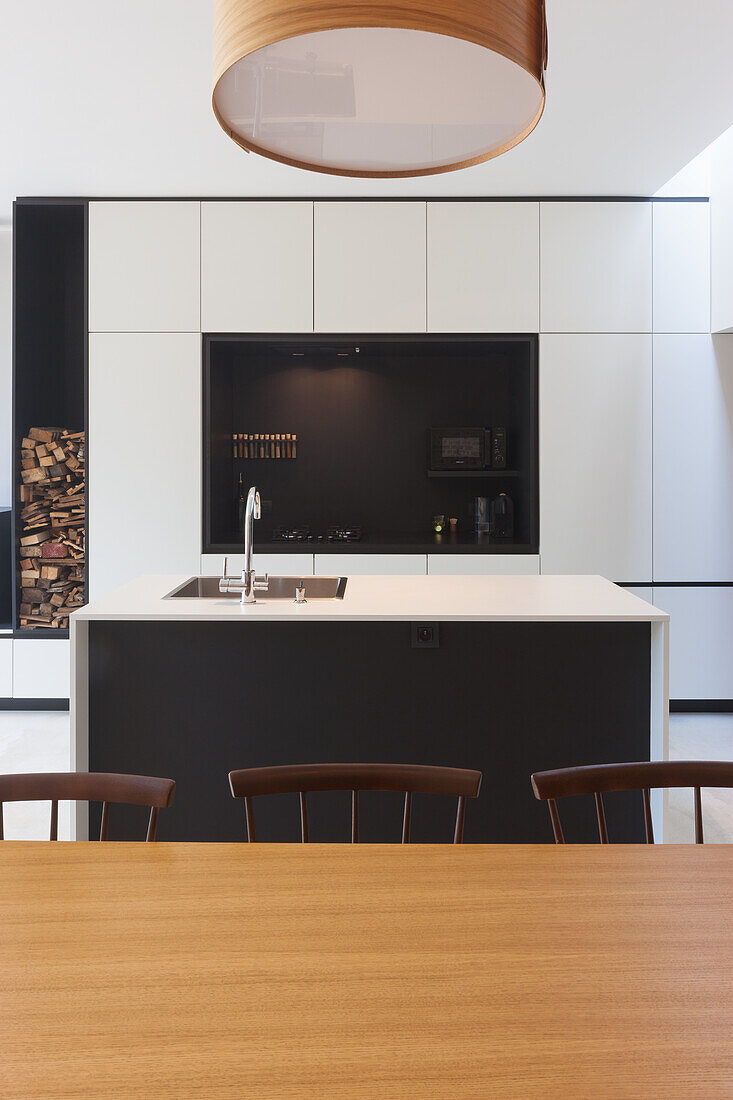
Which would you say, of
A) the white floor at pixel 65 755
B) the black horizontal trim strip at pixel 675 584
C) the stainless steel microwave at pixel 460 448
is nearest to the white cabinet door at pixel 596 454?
the black horizontal trim strip at pixel 675 584

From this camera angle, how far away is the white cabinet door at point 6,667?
452 centimetres

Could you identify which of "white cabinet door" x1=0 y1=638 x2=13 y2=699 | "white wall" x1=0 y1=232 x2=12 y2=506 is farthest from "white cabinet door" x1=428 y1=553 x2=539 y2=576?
"white wall" x1=0 y1=232 x2=12 y2=506

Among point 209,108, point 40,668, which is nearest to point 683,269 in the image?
point 209,108

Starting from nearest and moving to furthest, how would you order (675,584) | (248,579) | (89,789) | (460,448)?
(89,789)
(248,579)
(675,584)
(460,448)

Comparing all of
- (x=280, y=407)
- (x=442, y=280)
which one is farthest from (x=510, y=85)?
(x=280, y=407)

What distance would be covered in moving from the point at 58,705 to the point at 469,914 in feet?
12.9

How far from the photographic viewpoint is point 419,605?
2623 millimetres

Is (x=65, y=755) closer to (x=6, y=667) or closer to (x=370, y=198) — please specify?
(x=6, y=667)

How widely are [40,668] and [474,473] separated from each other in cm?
256

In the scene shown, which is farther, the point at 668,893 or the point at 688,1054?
the point at 668,893

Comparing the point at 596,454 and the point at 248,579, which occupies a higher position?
the point at 596,454

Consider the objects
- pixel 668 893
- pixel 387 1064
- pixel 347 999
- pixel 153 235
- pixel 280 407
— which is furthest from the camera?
pixel 280 407

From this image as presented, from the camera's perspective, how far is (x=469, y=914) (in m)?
1.07

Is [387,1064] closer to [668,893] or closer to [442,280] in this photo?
[668,893]
